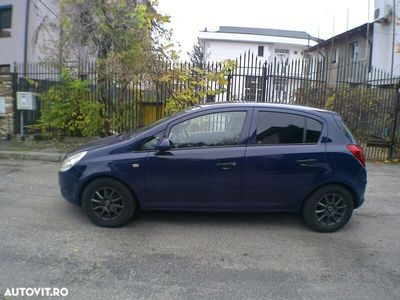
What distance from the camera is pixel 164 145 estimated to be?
4539 millimetres

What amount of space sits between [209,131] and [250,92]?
20.4 feet

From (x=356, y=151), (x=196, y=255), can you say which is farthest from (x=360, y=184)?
(x=196, y=255)

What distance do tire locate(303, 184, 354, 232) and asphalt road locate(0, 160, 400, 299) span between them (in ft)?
0.49

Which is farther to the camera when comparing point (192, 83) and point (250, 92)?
point (250, 92)

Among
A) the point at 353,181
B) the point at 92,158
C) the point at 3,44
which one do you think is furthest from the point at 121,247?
the point at 3,44

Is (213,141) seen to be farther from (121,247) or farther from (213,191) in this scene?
(121,247)

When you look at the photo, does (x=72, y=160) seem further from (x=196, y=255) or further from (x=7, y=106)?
(x=7, y=106)

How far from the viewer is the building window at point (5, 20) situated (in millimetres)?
17278

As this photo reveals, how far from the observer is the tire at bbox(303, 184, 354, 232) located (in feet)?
15.7

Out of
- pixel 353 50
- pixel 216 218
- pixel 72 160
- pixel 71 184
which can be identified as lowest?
pixel 216 218

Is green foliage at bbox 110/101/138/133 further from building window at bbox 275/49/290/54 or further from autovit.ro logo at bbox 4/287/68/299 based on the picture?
building window at bbox 275/49/290/54

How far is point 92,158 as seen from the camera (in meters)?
4.68

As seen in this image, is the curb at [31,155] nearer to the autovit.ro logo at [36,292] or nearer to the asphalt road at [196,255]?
the asphalt road at [196,255]

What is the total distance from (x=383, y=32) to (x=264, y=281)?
19.0m
